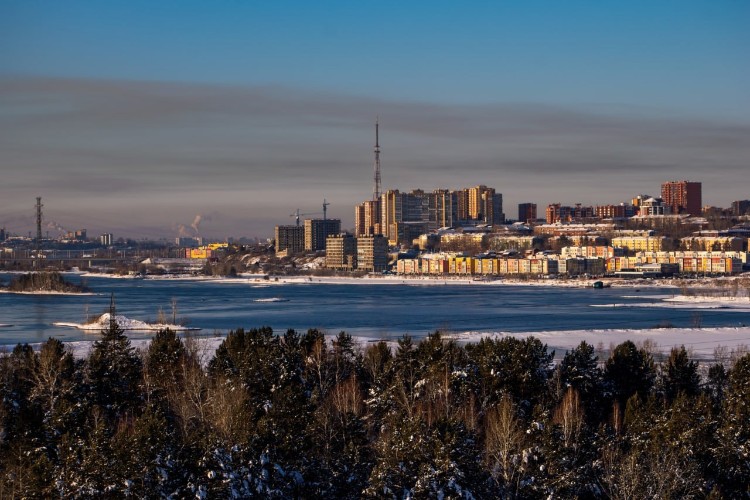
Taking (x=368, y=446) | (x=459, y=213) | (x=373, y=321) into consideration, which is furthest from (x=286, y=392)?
(x=459, y=213)

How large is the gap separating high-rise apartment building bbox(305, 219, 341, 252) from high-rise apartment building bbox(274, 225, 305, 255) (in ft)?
3.58

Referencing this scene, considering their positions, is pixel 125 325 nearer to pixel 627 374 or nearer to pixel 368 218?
pixel 627 374

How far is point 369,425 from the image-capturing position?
277 inches

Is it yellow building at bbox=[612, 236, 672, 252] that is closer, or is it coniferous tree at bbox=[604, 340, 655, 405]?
coniferous tree at bbox=[604, 340, 655, 405]

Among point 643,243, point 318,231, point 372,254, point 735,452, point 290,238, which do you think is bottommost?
point 735,452

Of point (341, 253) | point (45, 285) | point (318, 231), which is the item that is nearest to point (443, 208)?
point (318, 231)

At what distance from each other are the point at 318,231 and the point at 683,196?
28.5m

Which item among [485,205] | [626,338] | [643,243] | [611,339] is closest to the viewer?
[611,339]

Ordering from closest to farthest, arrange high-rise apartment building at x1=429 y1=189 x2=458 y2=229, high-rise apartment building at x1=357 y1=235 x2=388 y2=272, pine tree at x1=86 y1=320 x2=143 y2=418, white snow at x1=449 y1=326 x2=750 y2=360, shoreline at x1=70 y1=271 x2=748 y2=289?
pine tree at x1=86 y1=320 x2=143 y2=418, white snow at x1=449 y1=326 x2=750 y2=360, shoreline at x1=70 y1=271 x2=748 y2=289, high-rise apartment building at x1=357 y1=235 x2=388 y2=272, high-rise apartment building at x1=429 y1=189 x2=458 y2=229

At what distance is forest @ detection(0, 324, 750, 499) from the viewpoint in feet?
18.8

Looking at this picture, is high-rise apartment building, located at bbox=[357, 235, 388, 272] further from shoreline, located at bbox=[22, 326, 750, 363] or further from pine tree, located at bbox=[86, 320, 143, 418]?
pine tree, located at bbox=[86, 320, 143, 418]

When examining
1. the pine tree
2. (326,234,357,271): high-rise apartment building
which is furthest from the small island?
the pine tree

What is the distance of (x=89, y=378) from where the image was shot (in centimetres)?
824

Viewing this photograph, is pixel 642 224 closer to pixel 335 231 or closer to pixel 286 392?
pixel 335 231
